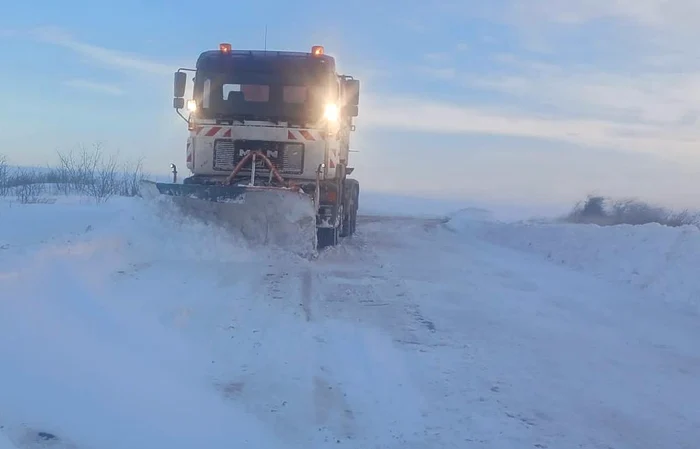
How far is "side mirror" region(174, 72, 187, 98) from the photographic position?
43.6 ft

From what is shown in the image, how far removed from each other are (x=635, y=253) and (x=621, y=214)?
18.8 m

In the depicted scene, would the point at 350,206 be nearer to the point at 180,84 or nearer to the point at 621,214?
the point at 180,84

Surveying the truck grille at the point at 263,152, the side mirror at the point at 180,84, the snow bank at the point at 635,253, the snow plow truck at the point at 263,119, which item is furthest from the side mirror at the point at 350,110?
the snow bank at the point at 635,253

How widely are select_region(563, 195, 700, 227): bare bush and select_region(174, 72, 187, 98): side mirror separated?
18717mm

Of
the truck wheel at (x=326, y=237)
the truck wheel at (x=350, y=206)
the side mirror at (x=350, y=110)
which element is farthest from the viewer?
the truck wheel at (x=350, y=206)

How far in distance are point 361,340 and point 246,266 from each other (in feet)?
14.5

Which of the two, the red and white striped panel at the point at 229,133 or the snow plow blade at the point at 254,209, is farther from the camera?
the red and white striped panel at the point at 229,133

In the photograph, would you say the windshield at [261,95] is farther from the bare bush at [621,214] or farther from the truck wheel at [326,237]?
the bare bush at [621,214]

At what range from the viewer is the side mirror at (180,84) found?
13.3 meters

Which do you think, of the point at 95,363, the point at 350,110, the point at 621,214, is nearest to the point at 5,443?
the point at 95,363

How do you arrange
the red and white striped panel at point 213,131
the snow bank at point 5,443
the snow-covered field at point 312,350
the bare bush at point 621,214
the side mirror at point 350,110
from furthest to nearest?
the bare bush at point 621,214
the side mirror at point 350,110
the red and white striped panel at point 213,131
the snow-covered field at point 312,350
the snow bank at point 5,443

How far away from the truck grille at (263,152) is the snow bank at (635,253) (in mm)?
5605

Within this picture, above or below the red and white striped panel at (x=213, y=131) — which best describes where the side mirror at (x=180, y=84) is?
above

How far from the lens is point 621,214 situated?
31234 mm
